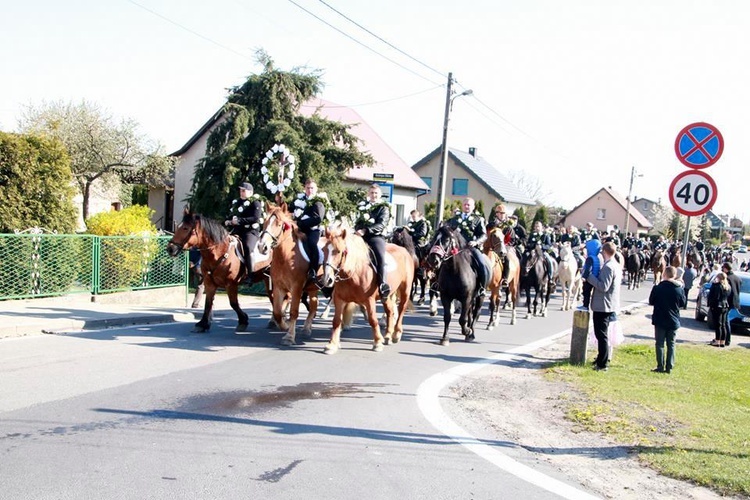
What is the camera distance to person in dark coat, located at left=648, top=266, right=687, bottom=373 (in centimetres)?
1030

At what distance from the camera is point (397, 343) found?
463 inches

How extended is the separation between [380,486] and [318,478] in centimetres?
49

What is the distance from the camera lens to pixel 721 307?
14.6 metres

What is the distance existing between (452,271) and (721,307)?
7045 millimetres

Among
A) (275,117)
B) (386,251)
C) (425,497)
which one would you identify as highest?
(275,117)

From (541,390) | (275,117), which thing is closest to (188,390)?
(541,390)

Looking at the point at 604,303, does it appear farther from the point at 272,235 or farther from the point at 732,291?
the point at 732,291

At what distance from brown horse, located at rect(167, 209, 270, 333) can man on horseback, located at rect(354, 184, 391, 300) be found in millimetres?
2219

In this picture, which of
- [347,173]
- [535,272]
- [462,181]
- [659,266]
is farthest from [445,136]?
[462,181]

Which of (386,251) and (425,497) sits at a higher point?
(386,251)

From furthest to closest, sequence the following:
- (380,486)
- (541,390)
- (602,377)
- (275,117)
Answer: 1. (275,117)
2. (602,377)
3. (541,390)
4. (380,486)

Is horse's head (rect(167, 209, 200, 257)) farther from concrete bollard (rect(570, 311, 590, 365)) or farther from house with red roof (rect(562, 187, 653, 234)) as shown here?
house with red roof (rect(562, 187, 653, 234))

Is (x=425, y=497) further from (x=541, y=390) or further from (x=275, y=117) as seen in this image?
(x=275, y=117)

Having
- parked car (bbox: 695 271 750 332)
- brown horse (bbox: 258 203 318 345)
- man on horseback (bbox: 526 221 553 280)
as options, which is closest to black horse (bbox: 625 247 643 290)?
parked car (bbox: 695 271 750 332)
